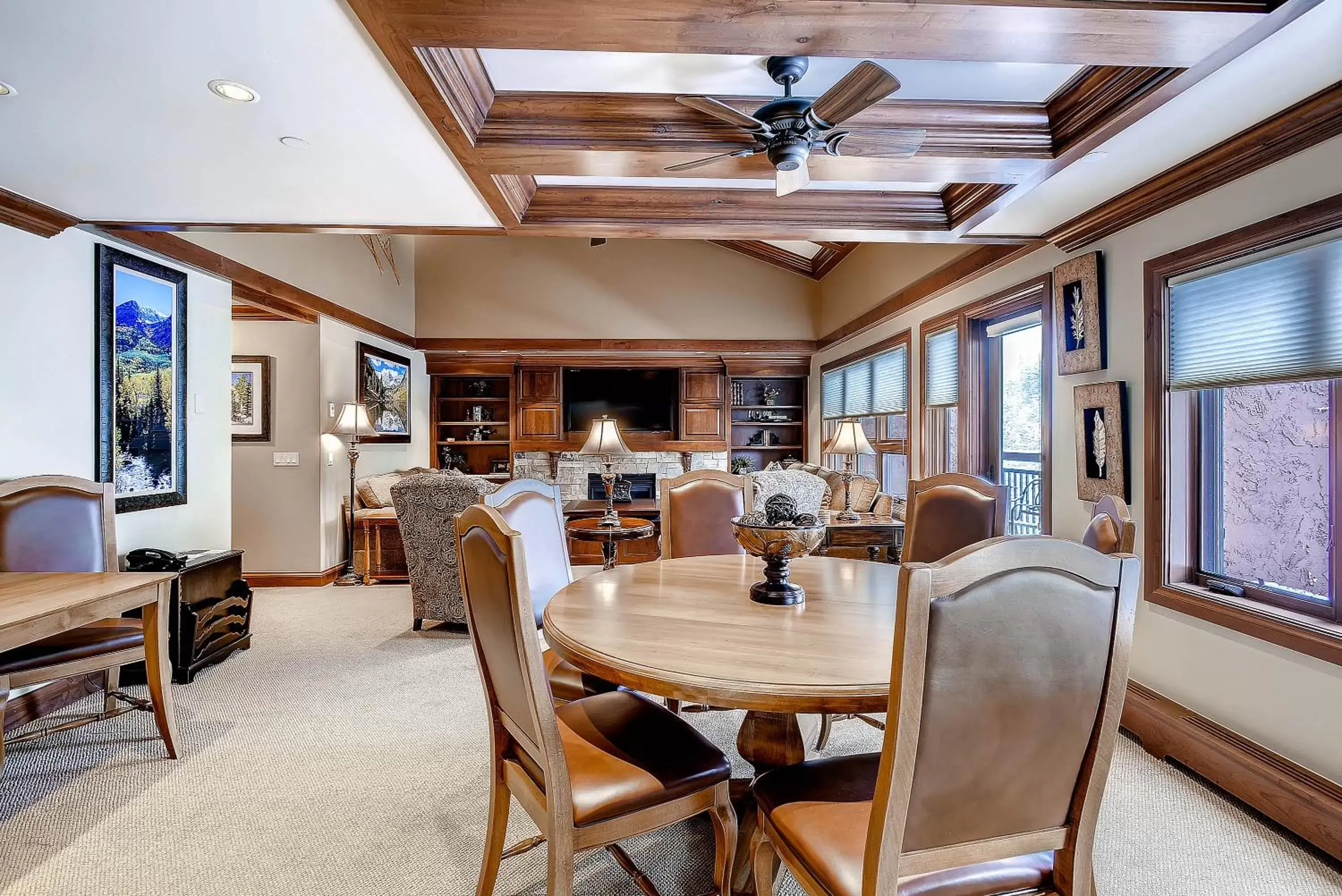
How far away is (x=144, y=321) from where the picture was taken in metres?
3.54

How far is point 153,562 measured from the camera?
3.27 metres

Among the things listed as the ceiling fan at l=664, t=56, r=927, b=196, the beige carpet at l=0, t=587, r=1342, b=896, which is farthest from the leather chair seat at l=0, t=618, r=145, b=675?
the ceiling fan at l=664, t=56, r=927, b=196

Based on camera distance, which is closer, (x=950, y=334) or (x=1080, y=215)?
(x=1080, y=215)

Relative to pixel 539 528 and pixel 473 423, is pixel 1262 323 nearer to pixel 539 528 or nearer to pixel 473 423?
pixel 539 528

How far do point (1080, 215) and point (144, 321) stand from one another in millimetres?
4840

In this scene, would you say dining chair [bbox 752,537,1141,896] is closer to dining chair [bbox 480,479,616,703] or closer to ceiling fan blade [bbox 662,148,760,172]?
dining chair [bbox 480,479,616,703]

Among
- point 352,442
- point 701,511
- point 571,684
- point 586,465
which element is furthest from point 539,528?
point 586,465

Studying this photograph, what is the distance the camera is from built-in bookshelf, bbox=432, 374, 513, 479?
778 cm

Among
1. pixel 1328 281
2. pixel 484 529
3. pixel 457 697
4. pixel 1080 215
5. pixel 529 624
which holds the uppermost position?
pixel 1080 215

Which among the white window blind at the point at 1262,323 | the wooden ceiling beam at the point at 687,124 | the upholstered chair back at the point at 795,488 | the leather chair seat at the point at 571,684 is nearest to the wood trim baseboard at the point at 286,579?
the upholstered chair back at the point at 795,488

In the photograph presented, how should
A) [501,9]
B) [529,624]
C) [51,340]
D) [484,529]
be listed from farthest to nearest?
[51,340] < [501,9] < [484,529] < [529,624]

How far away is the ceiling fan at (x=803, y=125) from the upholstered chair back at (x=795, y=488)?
2583 mm

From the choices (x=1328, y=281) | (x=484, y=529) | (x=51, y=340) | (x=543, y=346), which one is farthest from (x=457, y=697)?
(x=543, y=346)

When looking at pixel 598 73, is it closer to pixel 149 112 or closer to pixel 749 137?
pixel 749 137
